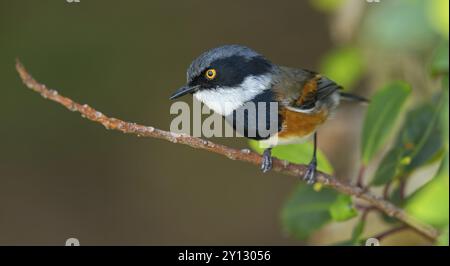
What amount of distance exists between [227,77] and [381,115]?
622mm

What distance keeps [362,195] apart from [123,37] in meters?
3.40

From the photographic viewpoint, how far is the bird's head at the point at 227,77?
7.61 ft

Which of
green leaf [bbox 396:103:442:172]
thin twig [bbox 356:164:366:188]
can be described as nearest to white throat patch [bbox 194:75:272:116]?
thin twig [bbox 356:164:366:188]

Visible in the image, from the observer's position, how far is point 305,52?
5.67 meters

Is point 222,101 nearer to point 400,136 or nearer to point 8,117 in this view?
point 400,136

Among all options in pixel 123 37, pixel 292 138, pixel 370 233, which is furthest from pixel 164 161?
pixel 292 138

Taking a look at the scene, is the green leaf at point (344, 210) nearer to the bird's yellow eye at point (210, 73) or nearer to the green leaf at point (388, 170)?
the green leaf at point (388, 170)

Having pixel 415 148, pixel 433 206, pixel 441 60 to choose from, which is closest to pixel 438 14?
pixel 433 206

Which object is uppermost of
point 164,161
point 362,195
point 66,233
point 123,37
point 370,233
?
point 123,37

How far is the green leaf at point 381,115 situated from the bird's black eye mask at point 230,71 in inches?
18.5

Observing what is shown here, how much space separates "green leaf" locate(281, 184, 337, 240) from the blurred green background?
7.60 ft

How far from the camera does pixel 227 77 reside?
7.99 feet

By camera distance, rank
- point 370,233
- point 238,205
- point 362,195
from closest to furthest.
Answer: point 362,195 → point 370,233 → point 238,205

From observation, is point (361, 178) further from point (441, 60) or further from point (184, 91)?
point (184, 91)
